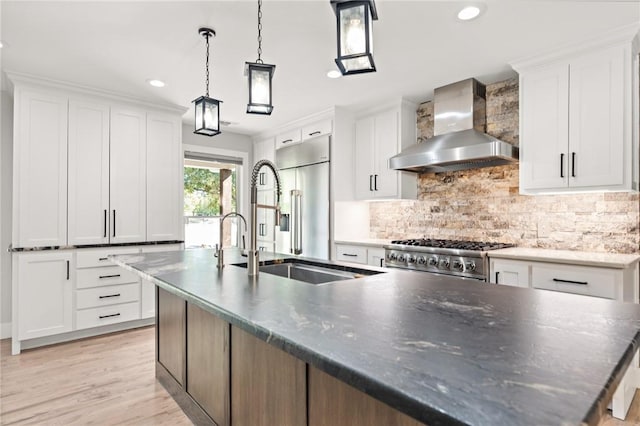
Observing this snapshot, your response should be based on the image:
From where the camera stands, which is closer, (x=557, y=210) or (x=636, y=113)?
(x=636, y=113)

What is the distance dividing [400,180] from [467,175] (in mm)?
674

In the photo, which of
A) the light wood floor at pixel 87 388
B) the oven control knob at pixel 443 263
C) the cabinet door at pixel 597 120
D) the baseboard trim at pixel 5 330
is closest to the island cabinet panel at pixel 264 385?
the light wood floor at pixel 87 388

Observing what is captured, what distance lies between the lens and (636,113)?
2.46 metres

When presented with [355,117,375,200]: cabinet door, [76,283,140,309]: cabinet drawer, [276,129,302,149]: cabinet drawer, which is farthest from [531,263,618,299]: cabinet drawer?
[76,283,140,309]: cabinet drawer

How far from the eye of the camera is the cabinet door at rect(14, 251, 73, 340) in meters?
3.27

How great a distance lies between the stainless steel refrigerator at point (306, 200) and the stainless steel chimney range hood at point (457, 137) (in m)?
1.01

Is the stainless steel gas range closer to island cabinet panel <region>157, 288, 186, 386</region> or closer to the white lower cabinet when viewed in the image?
the white lower cabinet

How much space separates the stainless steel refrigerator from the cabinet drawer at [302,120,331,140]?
7 centimetres

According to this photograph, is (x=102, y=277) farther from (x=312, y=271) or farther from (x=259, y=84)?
(x=259, y=84)

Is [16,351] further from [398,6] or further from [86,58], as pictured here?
[398,6]

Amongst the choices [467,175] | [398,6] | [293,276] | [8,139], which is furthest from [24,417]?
[467,175]

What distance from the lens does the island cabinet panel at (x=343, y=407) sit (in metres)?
0.92

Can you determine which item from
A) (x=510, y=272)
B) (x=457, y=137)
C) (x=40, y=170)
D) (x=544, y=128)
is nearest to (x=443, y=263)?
(x=510, y=272)

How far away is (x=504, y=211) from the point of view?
3.39 meters
